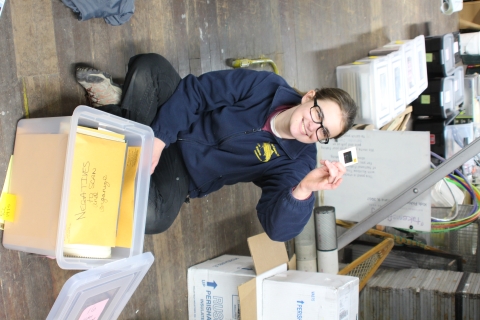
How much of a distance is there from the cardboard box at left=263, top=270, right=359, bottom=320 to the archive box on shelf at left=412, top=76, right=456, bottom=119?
8.59 ft

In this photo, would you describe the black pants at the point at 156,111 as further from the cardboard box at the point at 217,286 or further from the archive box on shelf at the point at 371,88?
the archive box on shelf at the point at 371,88

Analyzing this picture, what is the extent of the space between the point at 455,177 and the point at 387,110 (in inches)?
24.3

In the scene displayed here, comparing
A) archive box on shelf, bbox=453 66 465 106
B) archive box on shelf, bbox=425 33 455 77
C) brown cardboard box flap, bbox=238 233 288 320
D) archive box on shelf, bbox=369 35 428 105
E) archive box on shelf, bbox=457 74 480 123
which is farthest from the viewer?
archive box on shelf, bbox=457 74 480 123

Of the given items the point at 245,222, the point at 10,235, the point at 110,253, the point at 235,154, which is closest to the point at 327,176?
the point at 235,154

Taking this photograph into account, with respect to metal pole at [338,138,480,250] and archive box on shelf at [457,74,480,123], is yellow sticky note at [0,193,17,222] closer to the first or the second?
metal pole at [338,138,480,250]

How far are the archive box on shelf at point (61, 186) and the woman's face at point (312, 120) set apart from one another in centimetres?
43

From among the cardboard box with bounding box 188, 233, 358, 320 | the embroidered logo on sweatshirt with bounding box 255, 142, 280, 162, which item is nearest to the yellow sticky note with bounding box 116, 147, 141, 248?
the embroidered logo on sweatshirt with bounding box 255, 142, 280, 162

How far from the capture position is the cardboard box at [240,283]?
1.88m

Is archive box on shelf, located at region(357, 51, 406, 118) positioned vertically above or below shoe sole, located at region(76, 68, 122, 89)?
below

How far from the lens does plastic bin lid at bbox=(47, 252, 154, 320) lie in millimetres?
1227

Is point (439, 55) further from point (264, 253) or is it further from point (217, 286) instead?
point (217, 286)

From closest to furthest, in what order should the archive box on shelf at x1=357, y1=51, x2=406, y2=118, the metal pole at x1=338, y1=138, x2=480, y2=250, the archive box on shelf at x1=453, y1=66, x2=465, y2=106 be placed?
the metal pole at x1=338, y1=138, x2=480, y2=250 → the archive box on shelf at x1=357, y1=51, x2=406, y2=118 → the archive box on shelf at x1=453, y1=66, x2=465, y2=106

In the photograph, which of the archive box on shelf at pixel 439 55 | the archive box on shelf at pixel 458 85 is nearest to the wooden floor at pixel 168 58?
the archive box on shelf at pixel 439 55

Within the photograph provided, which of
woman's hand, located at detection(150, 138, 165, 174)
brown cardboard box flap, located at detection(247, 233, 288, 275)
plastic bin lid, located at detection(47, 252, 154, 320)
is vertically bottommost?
brown cardboard box flap, located at detection(247, 233, 288, 275)
